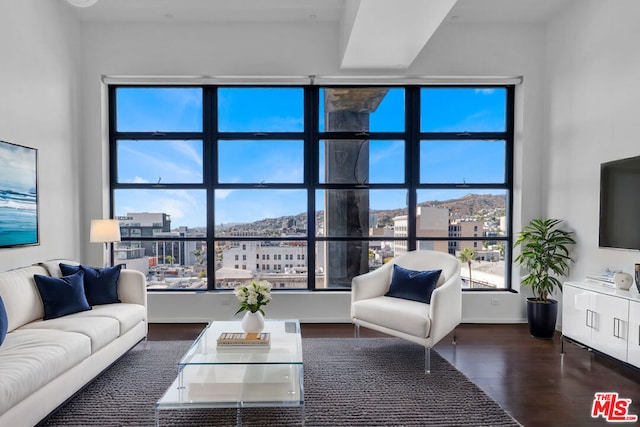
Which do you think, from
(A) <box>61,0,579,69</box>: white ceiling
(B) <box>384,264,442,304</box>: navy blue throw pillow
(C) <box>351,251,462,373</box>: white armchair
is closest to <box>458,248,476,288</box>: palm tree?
(C) <box>351,251,462,373</box>: white armchair

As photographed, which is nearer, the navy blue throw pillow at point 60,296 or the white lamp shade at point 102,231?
the navy blue throw pillow at point 60,296

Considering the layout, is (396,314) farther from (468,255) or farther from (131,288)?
(131,288)

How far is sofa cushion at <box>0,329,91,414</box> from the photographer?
187 centimetres

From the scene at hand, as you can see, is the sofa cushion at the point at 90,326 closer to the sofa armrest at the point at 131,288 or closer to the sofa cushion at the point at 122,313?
the sofa cushion at the point at 122,313

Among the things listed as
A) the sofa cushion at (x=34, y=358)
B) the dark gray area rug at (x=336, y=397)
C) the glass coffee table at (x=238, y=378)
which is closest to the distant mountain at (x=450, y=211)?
the dark gray area rug at (x=336, y=397)

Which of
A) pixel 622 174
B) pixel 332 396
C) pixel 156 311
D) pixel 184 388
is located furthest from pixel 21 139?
pixel 622 174

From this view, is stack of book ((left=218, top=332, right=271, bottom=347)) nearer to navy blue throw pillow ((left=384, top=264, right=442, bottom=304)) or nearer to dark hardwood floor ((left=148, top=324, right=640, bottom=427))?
dark hardwood floor ((left=148, top=324, right=640, bottom=427))

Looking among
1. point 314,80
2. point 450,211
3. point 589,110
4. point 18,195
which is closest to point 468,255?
point 450,211

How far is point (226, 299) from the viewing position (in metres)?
4.39

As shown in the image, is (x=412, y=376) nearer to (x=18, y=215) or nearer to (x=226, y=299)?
(x=226, y=299)

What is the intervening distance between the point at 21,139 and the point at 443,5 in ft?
13.3

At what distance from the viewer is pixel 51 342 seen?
234cm

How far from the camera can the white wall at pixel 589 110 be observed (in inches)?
130

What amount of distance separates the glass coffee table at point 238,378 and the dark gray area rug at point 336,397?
205 millimetres
